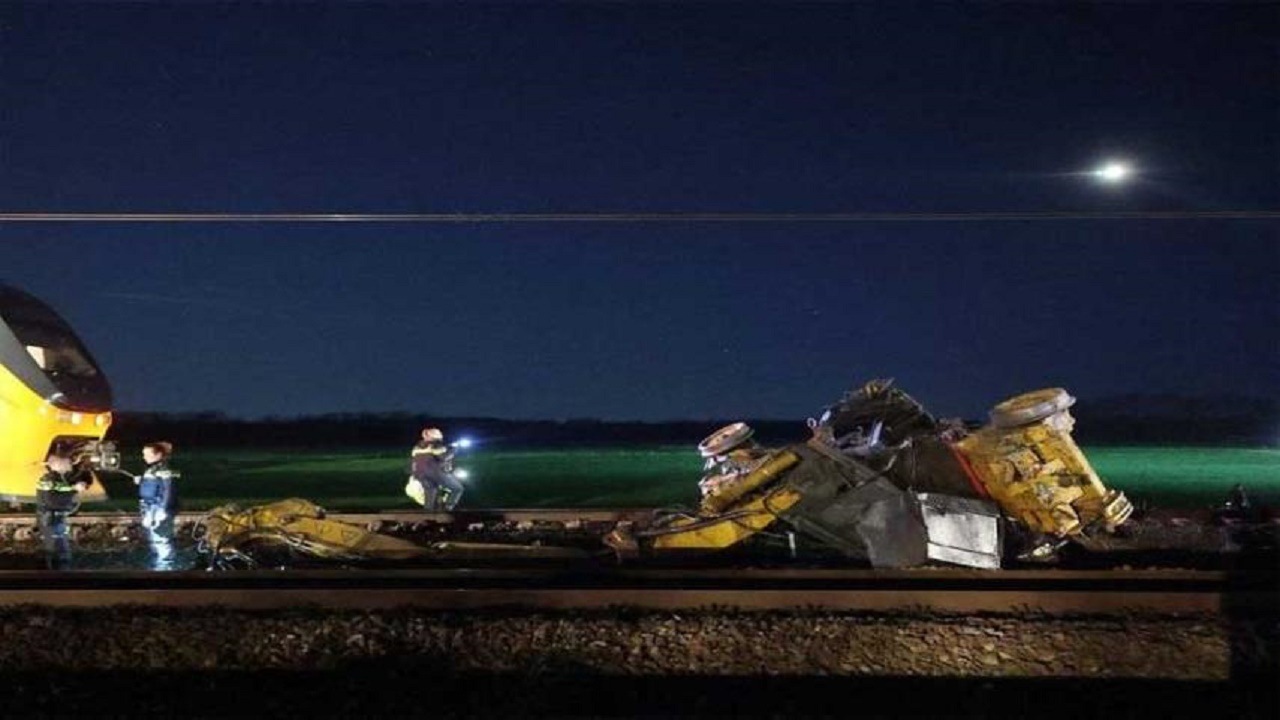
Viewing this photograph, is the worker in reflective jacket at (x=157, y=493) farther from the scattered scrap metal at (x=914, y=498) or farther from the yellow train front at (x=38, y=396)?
the scattered scrap metal at (x=914, y=498)

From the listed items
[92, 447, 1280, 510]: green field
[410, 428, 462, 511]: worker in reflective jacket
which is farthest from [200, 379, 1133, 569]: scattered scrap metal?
[92, 447, 1280, 510]: green field

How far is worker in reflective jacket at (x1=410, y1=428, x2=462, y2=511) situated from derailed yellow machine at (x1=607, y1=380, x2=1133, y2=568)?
5.78 metres

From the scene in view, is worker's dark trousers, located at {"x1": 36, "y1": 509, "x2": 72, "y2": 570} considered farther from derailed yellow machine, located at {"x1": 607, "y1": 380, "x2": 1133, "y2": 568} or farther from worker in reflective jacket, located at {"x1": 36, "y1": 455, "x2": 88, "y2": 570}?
derailed yellow machine, located at {"x1": 607, "y1": 380, "x2": 1133, "y2": 568}

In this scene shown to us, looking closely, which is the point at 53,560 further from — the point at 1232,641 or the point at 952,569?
the point at 1232,641

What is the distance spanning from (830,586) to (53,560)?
8243 mm

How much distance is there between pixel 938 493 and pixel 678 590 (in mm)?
2641

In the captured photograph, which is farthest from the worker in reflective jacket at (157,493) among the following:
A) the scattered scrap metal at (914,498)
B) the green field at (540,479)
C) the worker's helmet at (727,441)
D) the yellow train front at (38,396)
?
the green field at (540,479)

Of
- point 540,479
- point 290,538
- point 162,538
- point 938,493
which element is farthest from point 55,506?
point 540,479

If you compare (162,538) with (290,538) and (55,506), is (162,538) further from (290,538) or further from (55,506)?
(290,538)

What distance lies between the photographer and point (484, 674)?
7.29m

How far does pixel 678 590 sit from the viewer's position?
7.89 metres

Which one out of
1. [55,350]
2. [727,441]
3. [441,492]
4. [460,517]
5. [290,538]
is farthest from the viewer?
[55,350]

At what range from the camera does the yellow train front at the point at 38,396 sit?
1470cm

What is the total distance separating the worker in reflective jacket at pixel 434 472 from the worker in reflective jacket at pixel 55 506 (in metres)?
4.35
